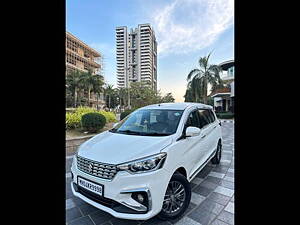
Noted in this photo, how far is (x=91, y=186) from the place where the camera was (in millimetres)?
1829

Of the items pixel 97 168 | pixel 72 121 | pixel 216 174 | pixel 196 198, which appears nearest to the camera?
pixel 97 168

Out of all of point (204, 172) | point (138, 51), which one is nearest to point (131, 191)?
point (204, 172)

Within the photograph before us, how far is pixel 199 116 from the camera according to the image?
10.3ft

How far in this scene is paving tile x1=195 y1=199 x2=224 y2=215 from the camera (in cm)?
218

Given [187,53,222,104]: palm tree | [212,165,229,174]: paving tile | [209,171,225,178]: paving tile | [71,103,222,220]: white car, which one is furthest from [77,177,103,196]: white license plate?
[187,53,222,104]: palm tree

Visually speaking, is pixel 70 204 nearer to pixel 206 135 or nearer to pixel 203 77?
pixel 206 135

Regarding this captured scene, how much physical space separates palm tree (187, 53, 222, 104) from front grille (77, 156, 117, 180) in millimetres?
16186

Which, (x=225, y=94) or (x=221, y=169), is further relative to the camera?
(x=225, y=94)

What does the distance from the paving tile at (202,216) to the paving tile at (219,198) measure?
0.36 meters

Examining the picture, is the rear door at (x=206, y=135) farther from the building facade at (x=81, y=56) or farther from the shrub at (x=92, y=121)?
the building facade at (x=81, y=56)

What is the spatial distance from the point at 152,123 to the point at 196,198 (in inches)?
54.3
